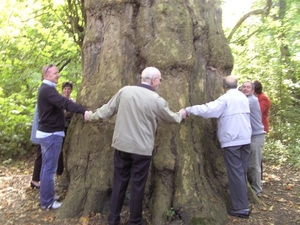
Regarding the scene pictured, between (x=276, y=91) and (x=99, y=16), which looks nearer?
(x=99, y=16)

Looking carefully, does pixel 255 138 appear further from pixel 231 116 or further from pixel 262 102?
pixel 231 116

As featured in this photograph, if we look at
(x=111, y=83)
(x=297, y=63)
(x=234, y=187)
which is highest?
(x=297, y=63)

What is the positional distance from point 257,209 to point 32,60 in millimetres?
8197

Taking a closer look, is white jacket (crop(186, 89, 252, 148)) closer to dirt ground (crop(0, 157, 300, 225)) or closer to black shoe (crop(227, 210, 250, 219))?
black shoe (crop(227, 210, 250, 219))

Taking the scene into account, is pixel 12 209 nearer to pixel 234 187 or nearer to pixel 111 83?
pixel 111 83

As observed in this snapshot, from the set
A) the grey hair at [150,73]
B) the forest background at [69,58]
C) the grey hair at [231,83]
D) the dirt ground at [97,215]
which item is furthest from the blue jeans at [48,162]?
the forest background at [69,58]

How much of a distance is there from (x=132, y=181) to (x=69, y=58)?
25.8 feet

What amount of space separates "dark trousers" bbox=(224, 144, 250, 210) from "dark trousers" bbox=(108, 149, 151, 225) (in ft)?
4.35

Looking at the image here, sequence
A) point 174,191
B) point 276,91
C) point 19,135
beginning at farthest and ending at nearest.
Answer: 1. point 276,91
2. point 19,135
3. point 174,191

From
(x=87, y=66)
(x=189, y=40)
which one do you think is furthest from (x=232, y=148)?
(x=87, y=66)

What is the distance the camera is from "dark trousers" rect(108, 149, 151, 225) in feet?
13.5

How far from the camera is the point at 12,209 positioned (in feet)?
17.1

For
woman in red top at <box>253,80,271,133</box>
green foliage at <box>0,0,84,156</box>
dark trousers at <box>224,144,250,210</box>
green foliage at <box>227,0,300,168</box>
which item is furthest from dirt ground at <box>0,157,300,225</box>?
green foliage at <box>227,0,300,168</box>

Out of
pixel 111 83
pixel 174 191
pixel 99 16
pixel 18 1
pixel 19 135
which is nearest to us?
pixel 174 191
